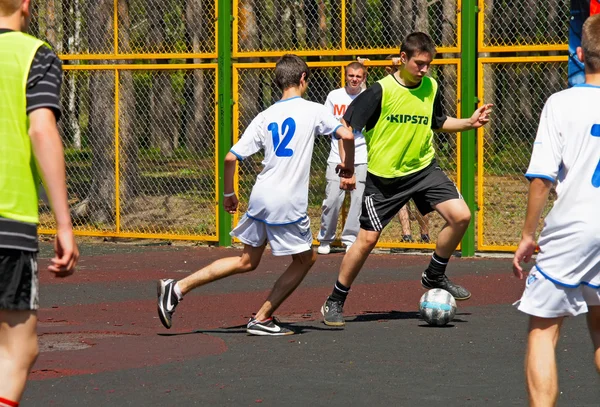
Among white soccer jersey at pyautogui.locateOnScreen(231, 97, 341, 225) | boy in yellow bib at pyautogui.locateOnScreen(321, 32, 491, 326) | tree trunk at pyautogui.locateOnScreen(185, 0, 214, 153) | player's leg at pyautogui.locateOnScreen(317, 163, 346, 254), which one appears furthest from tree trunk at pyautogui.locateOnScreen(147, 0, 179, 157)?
white soccer jersey at pyautogui.locateOnScreen(231, 97, 341, 225)

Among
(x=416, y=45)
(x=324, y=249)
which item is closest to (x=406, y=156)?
(x=416, y=45)

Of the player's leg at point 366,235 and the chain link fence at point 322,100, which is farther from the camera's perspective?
the chain link fence at point 322,100

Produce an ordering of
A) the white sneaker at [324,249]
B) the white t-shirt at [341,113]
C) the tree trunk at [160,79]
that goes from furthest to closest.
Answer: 1. the tree trunk at [160,79]
2. the white sneaker at [324,249]
3. the white t-shirt at [341,113]

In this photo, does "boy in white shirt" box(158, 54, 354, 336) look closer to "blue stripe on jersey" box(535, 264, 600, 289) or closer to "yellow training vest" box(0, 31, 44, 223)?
"blue stripe on jersey" box(535, 264, 600, 289)

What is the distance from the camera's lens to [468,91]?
12.9m

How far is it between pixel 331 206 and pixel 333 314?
179 inches

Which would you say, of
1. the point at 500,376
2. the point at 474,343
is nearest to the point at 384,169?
the point at 474,343

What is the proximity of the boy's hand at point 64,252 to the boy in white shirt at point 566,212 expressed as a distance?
1.90 metres

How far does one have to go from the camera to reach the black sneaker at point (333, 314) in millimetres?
8617

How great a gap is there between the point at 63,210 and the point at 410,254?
937 centimetres

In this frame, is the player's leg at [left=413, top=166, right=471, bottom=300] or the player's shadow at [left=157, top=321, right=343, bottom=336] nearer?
the player's shadow at [left=157, top=321, right=343, bottom=336]

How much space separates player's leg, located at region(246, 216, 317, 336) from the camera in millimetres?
8195

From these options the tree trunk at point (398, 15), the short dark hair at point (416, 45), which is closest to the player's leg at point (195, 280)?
the short dark hair at point (416, 45)

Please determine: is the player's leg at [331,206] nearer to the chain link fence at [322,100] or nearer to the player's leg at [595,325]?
the chain link fence at [322,100]
